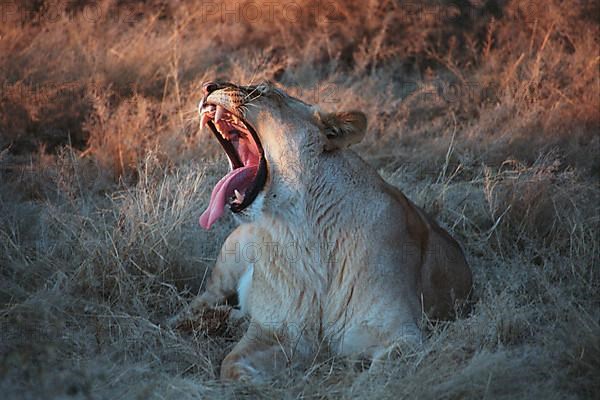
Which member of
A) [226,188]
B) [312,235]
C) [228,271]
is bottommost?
[228,271]

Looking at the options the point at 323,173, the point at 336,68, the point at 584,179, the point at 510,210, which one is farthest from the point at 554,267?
the point at 336,68

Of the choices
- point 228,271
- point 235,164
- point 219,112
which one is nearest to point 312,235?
point 235,164

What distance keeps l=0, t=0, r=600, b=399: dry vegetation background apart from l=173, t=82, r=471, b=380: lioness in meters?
0.16

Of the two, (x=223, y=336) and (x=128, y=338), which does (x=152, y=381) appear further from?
(x=223, y=336)

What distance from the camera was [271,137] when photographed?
384 centimetres

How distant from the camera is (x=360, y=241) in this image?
3.88m

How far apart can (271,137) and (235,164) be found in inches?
13.2

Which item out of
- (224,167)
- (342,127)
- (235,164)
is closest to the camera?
(342,127)

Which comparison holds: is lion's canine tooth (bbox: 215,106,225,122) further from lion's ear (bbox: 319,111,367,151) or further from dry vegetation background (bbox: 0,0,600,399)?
dry vegetation background (bbox: 0,0,600,399)

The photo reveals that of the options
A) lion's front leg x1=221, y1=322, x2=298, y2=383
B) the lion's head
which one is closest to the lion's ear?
the lion's head

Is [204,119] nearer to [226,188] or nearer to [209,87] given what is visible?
[209,87]

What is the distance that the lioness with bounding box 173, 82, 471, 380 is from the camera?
3818 millimetres

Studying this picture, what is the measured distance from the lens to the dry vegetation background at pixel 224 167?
3561mm

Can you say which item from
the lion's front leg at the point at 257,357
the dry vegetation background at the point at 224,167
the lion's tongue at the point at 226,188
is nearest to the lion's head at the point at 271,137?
the lion's tongue at the point at 226,188
